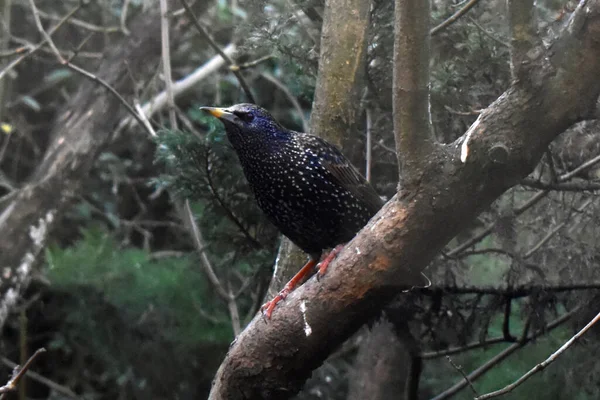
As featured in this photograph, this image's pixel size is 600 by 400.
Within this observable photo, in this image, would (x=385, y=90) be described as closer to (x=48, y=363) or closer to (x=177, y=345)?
(x=177, y=345)

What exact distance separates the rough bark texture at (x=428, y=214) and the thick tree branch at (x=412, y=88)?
4cm

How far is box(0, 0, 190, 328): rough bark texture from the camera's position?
5.02 metres

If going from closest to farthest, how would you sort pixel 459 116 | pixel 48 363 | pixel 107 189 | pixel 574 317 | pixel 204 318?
pixel 574 317, pixel 459 116, pixel 204 318, pixel 48 363, pixel 107 189

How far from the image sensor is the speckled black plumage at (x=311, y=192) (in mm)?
3074

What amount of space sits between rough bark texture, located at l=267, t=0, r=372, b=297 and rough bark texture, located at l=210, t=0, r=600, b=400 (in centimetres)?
53

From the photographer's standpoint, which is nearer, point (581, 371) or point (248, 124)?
point (581, 371)

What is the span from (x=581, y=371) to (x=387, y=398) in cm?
120

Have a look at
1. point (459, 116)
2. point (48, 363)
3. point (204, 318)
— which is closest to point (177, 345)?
point (204, 318)

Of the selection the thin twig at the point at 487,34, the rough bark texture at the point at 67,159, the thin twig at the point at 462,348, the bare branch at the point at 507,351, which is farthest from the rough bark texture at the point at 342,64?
the rough bark texture at the point at 67,159

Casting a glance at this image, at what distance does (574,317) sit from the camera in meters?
2.93

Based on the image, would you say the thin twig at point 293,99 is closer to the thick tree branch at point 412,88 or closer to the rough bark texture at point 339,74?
the rough bark texture at point 339,74

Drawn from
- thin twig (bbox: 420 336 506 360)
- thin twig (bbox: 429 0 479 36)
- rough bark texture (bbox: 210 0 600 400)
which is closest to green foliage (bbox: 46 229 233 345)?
thin twig (bbox: 420 336 506 360)

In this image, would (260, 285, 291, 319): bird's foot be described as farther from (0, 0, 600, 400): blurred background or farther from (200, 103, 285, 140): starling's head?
(200, 103, 285, 140): starling's head

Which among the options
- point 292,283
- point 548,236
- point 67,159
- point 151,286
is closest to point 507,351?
point 548,236
